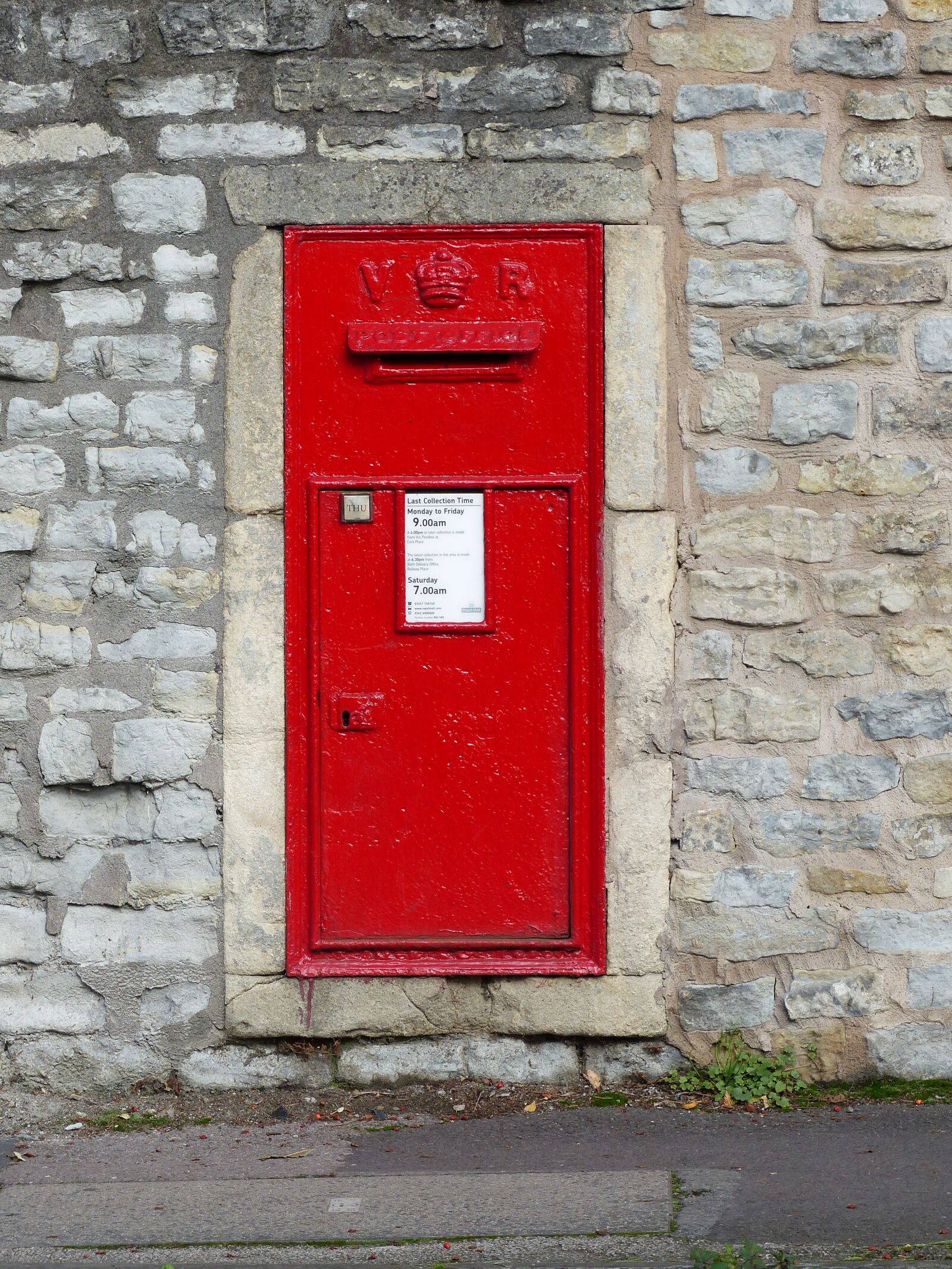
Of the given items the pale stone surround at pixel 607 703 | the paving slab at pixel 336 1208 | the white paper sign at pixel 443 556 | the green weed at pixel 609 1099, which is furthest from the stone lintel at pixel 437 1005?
the white paper sign at pixel 443 556

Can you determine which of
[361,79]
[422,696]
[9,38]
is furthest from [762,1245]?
[9,38]

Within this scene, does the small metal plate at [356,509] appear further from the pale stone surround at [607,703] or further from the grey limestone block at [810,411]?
the grey limestone block at [810,411]

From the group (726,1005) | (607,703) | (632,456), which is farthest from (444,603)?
(726,1005)

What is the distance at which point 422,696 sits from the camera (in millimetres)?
3828

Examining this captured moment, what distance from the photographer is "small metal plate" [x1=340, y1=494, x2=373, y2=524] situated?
379 centimetres

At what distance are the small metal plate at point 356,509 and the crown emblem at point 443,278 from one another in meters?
0.59

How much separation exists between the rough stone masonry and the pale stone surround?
0.05 metres

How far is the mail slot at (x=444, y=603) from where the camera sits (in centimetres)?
379

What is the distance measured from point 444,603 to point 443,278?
0.94 meters

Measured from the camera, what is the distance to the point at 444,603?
382cm

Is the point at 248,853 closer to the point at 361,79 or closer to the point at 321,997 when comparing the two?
the point at 321,997

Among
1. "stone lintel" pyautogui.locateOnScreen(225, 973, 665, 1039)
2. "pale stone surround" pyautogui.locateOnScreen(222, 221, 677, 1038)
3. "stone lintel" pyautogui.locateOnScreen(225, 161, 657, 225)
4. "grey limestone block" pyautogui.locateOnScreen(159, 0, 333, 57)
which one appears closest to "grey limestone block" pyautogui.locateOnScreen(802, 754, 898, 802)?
"pale stone surround" pyautogui.locateOnScreen(222, 221, 677, 1038)

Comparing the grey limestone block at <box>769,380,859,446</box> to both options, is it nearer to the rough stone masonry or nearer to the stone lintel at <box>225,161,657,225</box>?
the rough stone masonry

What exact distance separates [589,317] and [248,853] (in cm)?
186
